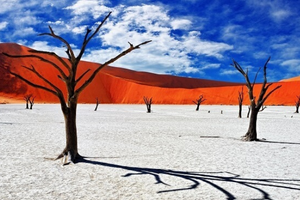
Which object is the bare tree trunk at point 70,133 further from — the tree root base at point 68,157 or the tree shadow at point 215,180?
the tree shadow at point 215,180

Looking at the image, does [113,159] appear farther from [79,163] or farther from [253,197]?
[253,197]

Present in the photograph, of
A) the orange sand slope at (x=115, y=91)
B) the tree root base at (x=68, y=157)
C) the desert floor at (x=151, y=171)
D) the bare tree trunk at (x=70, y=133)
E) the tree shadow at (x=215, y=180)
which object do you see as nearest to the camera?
the desert floor at (x=151, y=171)

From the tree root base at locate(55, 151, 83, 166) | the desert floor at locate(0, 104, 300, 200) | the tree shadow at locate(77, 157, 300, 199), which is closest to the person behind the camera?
the desert floor at locate(0, 104, 300, 200)

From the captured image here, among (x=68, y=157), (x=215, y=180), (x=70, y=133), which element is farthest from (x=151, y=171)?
(x=70, y=133)

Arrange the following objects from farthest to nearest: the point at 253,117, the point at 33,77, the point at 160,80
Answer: the point at 160,80, the point at 33,77, the point at 253,117

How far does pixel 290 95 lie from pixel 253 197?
83.1m

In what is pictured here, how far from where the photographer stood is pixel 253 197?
4.94m

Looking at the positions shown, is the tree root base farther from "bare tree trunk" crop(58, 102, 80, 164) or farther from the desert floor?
the desert floor

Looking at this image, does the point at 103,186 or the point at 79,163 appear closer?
the point at 103,186

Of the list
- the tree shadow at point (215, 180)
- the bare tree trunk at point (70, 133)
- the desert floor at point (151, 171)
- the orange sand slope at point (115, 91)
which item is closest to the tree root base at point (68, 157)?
the bare tree trunk at point (70, 133)

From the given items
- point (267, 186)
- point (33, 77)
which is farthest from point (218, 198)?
point (33, 77)

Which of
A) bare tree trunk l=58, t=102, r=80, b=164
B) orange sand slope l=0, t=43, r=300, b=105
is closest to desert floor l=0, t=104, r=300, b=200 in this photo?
bare tree trunk l=58, t=102, r=80, b=164

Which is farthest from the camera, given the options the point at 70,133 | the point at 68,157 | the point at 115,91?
the point at 115,91

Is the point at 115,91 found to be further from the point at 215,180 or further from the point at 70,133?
the point at 215,180
